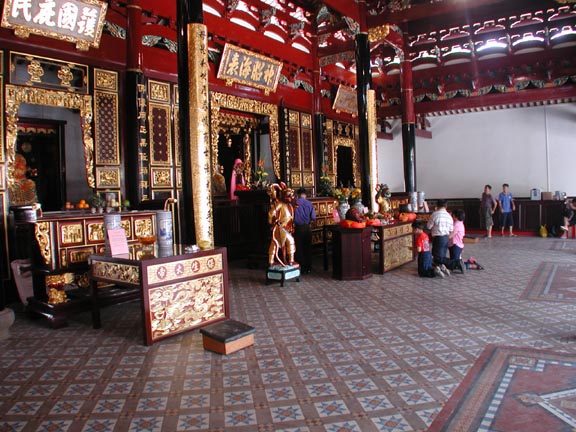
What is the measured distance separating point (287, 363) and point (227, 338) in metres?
0.49

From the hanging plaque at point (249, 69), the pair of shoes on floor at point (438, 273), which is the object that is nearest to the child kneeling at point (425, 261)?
the pair of shoes on floor at point (438, 273)

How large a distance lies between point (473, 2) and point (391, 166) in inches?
291

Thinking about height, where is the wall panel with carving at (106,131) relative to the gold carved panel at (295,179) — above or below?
above

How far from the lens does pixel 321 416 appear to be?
234 cm

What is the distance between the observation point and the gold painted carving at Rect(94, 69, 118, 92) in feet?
21.2

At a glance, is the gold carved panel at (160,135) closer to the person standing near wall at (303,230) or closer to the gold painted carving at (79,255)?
the person standing near wall at (303,230)

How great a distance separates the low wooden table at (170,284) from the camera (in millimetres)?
3561

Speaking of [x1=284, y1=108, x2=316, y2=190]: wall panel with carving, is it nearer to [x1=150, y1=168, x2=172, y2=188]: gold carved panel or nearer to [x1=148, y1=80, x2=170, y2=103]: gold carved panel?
[x1=148, y1=80, x2=170, y2=103]: gold carved panel

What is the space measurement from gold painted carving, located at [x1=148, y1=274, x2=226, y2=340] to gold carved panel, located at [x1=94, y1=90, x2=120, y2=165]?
11.4ft

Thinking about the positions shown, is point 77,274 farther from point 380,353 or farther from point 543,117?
point 543,117

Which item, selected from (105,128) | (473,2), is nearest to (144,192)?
(105,128)

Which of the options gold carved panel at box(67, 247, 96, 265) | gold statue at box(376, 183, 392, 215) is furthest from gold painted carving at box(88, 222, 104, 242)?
gold statue at box(376, 183, 392, 215)

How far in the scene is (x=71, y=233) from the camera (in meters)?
4.61

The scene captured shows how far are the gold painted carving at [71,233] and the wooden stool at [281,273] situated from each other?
2307 millimetres
